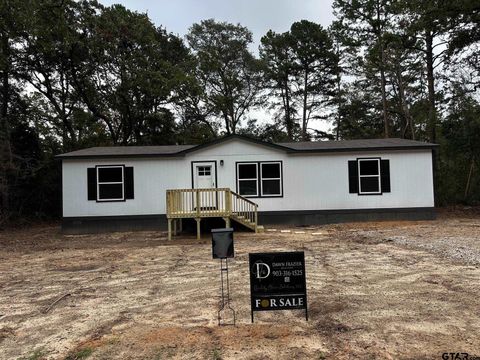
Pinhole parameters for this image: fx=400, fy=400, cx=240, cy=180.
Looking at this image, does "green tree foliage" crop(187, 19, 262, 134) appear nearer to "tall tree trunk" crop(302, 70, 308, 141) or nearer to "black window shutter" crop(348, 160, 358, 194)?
"tall tree trunk" crop(302, 70, 308, 141)

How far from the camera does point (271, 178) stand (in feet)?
52.2

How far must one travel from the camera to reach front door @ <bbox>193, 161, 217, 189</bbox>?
15820 millimetres

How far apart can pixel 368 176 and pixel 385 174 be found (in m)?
0.65

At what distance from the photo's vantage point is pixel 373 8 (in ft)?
88.4

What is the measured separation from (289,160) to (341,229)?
11.6 feet

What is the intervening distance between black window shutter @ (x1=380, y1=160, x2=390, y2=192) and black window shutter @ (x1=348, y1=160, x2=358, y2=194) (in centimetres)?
101

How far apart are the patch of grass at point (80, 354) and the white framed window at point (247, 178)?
1207 centimetres

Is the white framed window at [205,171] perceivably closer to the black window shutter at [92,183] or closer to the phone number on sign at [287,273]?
the black window shutter at [92,183]

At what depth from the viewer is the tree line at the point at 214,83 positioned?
19941 millimetres

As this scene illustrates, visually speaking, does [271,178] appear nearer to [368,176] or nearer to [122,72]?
[368,176]

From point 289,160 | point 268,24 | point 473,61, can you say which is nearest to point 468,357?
point 289,160

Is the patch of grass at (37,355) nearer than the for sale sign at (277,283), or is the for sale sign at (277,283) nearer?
the patch of grass at (37,355)

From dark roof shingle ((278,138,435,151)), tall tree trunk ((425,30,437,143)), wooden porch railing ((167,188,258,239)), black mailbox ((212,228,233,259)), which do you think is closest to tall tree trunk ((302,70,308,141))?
tall tree trunk ((425,30,437,143))

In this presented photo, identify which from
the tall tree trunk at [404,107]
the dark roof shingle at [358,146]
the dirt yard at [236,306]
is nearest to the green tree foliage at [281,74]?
the tall tree trunk at [404,107]
